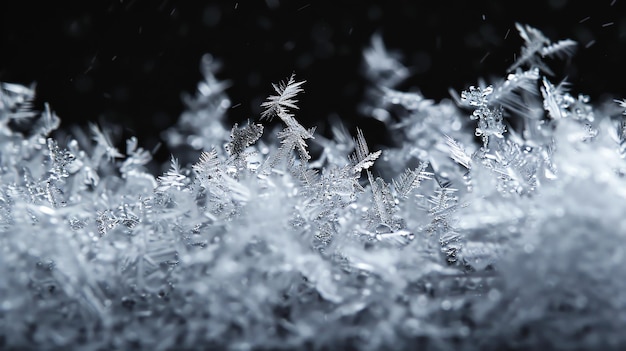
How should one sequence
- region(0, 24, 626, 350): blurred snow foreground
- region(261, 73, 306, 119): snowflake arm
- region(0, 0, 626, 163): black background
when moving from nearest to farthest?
region(0, 24, 626, 350): blurred snow foreground, region(261, 73, 306, 119): snowflake arm, region(0, 0, 626, 163): black background

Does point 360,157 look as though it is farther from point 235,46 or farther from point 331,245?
point 235,46

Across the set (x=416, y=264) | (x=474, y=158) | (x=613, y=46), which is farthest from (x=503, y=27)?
(x=416, y=264)

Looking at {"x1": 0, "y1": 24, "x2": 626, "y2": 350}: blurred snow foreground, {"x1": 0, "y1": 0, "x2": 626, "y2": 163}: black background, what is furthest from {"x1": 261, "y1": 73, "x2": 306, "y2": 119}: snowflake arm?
{"x1": 0, "y1": 0, "x2": 626, "y2": 163}: black background

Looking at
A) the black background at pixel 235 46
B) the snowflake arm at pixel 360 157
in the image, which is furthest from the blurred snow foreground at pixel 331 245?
the black background at pixel 235 46

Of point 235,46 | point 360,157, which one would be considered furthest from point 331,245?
point 235,46

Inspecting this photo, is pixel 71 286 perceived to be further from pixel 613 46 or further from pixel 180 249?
pixel 613 46

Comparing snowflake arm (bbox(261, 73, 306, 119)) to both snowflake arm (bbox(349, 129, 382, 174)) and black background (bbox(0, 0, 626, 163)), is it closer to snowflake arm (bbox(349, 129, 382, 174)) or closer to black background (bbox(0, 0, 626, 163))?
A: snowflake arm (bbox(349, 129, 382, 174))
